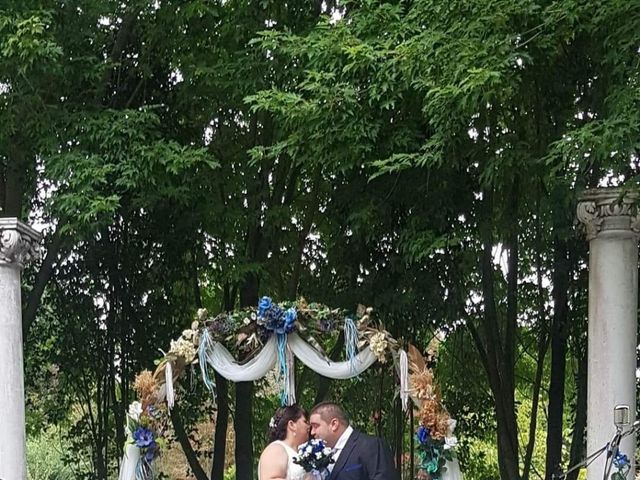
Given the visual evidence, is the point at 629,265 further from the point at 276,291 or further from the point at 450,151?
the point at 276,291

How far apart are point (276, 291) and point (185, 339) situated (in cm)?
409

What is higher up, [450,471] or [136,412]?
[136,412]

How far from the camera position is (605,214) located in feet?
23.3

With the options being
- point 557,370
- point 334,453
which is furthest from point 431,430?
point 557,370

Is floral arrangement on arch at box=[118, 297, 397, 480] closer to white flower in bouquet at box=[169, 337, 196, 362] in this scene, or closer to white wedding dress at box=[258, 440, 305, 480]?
white flower in bouquet at box=[169, 337, 196, 362]

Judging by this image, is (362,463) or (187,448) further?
(187,448)

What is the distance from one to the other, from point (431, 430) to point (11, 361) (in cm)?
363

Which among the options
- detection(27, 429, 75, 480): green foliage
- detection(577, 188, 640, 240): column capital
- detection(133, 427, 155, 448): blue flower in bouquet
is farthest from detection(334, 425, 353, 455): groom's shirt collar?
detection(27, 429, 75, 480): green foliage

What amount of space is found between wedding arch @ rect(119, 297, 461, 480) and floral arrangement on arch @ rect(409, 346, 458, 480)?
0.28 m

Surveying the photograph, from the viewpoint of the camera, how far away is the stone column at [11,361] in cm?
778

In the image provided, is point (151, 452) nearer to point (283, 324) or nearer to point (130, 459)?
point (130, 459)

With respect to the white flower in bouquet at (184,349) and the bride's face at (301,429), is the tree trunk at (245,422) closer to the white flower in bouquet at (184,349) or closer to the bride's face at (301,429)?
the white flower in bouquet at (184,349)

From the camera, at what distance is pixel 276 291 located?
11891mm

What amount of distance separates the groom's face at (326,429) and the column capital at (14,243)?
338 cm
